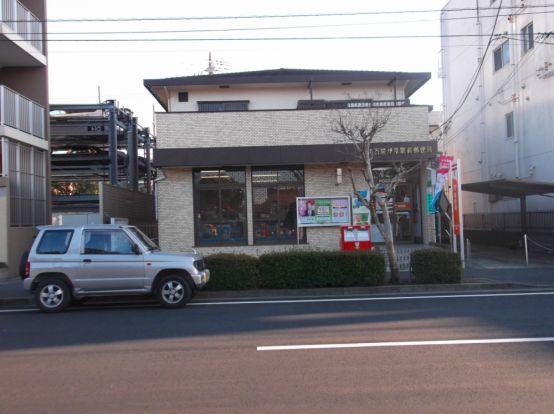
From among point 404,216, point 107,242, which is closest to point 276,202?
point 404,216

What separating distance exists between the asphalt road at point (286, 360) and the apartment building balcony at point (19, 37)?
36.0ft

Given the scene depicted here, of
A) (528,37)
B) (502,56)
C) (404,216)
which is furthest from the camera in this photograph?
(502,56)

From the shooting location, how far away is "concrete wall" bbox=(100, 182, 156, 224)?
62.4 feet

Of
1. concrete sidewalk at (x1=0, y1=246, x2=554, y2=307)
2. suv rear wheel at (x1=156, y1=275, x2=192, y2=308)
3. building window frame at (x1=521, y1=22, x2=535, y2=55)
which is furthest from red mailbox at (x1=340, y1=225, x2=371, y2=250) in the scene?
building window frame at (x1=521, y1=22, x2=535, y2=55)

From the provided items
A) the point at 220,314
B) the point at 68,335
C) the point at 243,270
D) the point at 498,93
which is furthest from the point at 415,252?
the point at 498,93

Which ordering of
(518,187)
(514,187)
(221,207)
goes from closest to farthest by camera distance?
(221,207)
(518,187)
(514,187)

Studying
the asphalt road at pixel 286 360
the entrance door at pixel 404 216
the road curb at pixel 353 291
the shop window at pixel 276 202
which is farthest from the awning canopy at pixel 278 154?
the asphalt road at pixel 286 360

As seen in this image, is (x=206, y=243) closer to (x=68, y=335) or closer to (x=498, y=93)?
(x=68, y=335)

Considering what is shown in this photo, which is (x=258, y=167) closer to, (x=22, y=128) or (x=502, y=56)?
(x=22, y=128)

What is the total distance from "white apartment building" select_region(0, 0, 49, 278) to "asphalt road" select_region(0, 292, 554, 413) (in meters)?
7.12

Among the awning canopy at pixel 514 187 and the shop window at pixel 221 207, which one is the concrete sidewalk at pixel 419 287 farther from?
the shop window at pixel 221 207

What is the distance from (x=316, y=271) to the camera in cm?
1360

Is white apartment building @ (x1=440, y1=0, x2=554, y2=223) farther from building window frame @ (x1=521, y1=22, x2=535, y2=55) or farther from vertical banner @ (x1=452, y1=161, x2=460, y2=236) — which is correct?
vertical banner @ (x1=452, y1=161, x2=460, y2=236)

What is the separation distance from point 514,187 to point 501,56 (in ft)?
30.7
